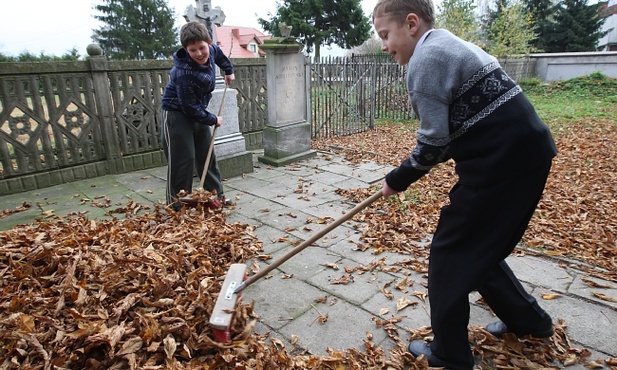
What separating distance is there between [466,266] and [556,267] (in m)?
2.07

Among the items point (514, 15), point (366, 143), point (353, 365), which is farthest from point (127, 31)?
point (353, 365)

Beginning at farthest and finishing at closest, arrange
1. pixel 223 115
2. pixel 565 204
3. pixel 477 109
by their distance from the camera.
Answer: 1. pixel 223 115
2. pixel 565 204
3. pixel 477 109

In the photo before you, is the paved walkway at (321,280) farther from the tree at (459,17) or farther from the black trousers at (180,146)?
the tree at (459,17)

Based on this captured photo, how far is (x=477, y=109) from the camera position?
1735 mm

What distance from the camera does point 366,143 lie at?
29.9 ft

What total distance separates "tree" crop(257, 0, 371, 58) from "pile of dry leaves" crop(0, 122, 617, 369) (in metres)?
25.8

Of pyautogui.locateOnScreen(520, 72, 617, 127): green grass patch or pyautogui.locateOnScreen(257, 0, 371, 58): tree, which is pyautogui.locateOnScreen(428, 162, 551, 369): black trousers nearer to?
Result: pyautogui.locateOnScreen(520, 72, 617, 127): green grass patch

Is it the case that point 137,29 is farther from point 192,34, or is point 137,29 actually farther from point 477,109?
point 477,109

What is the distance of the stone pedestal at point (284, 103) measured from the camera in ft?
21.8

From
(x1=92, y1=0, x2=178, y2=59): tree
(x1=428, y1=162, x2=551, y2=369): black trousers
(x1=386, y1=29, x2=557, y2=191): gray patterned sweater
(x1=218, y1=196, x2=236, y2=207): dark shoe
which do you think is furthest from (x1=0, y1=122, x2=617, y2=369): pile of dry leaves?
(x1=92, y1=0, x2=178, y2=59): tree

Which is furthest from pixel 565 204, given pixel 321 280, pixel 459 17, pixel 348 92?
pixel 459 17

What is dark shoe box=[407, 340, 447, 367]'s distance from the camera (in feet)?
6.97

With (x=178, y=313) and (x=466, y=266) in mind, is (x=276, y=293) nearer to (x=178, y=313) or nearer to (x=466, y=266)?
(x=178, y=313)

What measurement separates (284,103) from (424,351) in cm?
538
